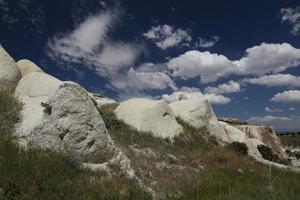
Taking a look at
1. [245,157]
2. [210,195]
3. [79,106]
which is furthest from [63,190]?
[245,157]

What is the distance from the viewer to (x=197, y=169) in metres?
17.2

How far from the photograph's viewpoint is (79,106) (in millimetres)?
13359

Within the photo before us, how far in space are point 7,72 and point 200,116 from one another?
1255 centimetres

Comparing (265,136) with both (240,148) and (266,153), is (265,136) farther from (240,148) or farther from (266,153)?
(240,148)

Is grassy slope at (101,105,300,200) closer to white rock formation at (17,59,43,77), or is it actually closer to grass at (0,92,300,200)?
grass at (0,92,300,200)

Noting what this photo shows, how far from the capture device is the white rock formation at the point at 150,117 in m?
21.4

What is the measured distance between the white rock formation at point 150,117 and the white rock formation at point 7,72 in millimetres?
6301

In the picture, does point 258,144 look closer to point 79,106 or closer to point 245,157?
point 245,157

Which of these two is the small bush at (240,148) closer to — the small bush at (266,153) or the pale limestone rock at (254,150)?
the pale limestone rock at (254,150)

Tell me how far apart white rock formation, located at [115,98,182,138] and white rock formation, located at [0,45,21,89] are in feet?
20.7

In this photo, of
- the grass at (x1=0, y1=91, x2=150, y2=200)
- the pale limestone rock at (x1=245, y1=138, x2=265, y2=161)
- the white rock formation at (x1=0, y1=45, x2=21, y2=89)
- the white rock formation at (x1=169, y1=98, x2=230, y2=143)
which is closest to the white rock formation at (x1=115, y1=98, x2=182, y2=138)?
the white rock formation at (x1=169, y1=98, x2=230, y2=143)

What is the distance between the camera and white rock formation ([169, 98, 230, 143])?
2524cm

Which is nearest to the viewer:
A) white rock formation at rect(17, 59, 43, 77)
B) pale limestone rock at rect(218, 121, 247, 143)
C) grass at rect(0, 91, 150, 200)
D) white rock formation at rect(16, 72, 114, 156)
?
grass at rect(0, 91, 150, 200)

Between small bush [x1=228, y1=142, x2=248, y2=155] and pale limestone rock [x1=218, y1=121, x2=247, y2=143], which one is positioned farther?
pale limestone rock [x1=218, y1=121, x2=247, y2=143]
